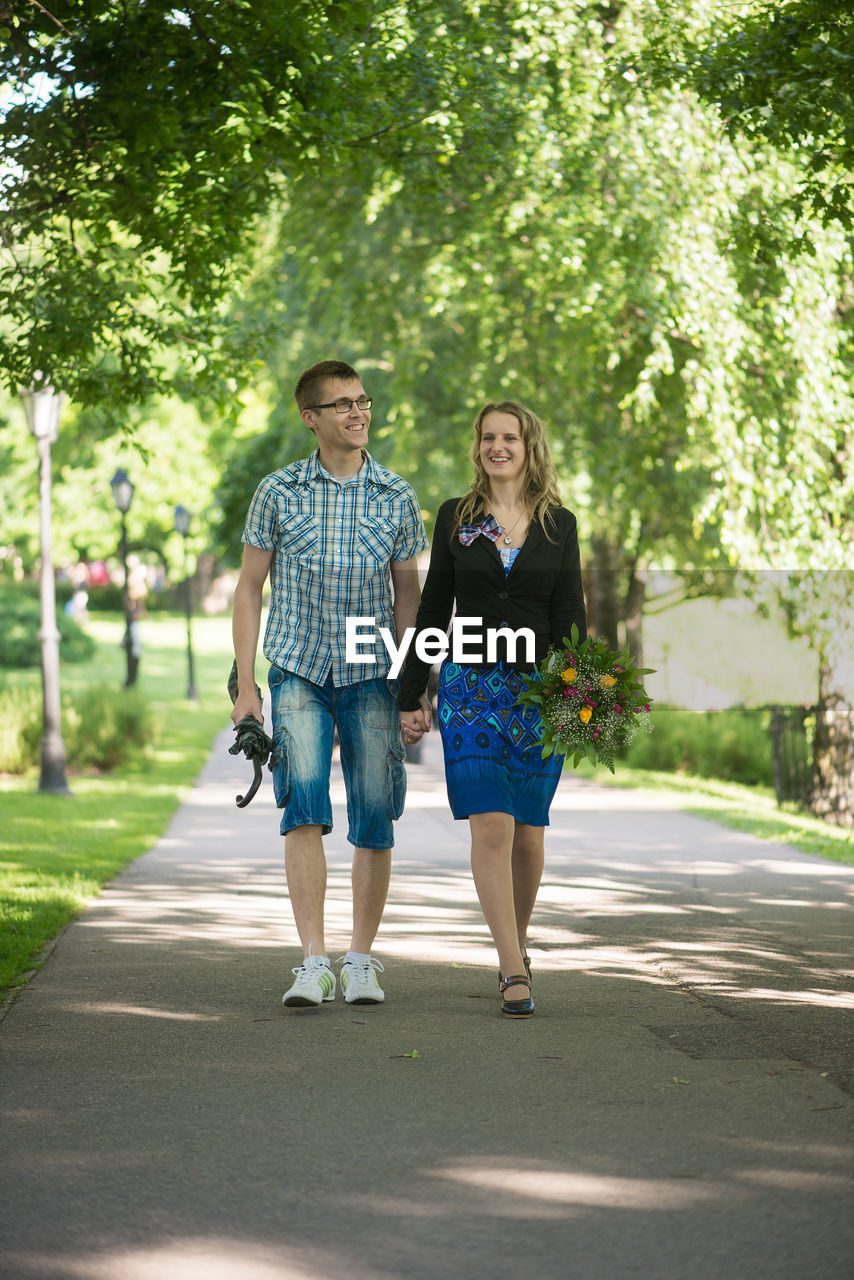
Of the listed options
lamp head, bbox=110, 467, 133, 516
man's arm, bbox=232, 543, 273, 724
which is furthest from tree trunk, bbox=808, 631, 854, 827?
lamp head, bbox=110, 467, 133, 516

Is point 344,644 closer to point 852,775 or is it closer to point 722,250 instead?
point 722,250

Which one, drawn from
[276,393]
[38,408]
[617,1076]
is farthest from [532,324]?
[617,1076]

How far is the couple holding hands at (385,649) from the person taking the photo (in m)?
5.62

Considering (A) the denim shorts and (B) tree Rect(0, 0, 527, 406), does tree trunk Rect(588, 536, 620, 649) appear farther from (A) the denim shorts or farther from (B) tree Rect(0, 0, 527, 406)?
(A) the denim shorts

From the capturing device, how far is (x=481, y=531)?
5.69 m

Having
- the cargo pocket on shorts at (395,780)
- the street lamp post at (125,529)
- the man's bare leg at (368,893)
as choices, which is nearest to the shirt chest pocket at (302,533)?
the cargo pocket on shorts at (395,780)

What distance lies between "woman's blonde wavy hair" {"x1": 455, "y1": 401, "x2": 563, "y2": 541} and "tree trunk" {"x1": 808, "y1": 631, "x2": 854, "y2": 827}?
9012 mm

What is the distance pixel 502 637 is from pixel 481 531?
0.40 m

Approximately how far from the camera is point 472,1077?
473cm

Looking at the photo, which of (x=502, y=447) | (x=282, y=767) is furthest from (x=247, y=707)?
(x=502, y=447)

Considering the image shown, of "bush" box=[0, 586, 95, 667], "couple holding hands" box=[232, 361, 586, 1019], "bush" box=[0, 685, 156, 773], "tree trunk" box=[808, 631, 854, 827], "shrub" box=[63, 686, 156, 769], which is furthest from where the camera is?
"bush" box=[0, 586, 95, 667]

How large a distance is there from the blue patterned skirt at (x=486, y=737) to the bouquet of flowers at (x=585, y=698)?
86 millimetres

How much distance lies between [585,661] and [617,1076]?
151 cm

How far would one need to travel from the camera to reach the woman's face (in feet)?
18.7
